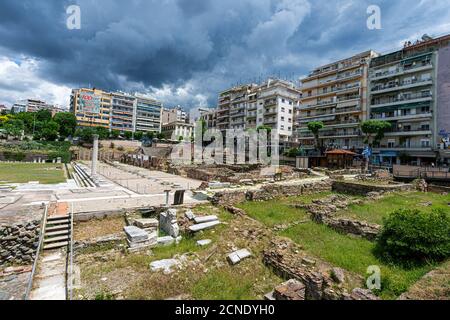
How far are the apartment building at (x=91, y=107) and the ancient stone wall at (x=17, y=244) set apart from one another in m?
104

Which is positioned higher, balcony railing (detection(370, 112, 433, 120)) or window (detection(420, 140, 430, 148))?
balcony railing (detection(370, 112, 433, 120))

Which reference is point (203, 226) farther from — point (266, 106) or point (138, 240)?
point (266, 106)

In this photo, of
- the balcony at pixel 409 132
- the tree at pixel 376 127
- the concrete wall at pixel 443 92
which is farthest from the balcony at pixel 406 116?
the tree at pixel 376 127

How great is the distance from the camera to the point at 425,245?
6762 mm

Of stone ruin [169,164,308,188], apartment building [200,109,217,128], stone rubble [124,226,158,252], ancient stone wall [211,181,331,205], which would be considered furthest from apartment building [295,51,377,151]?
stone rubble [124,226,158,252]

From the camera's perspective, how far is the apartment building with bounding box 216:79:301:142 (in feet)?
215

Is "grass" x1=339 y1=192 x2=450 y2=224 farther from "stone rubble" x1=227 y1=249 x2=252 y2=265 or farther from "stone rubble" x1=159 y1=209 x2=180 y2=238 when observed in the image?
"stone rubble" x1=159 y1=209 x2=180 y2=238

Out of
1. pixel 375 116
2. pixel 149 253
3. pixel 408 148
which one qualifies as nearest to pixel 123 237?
pixel 149 253

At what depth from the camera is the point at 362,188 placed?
2014 cm

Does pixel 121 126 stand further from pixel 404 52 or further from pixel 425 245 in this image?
pixel 425 245

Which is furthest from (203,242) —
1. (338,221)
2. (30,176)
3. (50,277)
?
(30,176)

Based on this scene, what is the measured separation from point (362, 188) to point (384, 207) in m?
6.46

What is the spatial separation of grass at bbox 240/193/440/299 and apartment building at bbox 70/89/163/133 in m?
107

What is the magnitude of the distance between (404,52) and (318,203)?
45.9 meters
